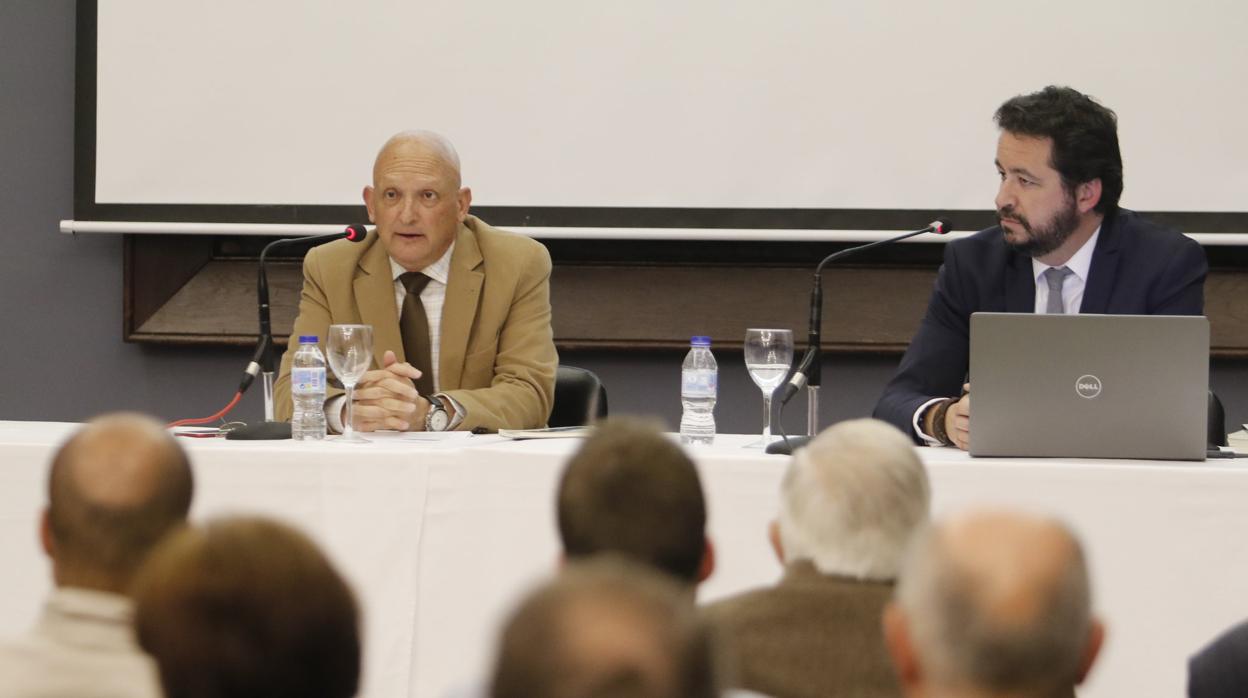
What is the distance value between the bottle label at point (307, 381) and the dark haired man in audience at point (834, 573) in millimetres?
1335

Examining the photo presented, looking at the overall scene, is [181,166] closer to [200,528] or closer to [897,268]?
[897,268]

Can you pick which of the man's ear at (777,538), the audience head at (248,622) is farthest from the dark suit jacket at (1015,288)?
the audience head at (248,622)

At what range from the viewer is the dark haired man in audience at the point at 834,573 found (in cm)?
125

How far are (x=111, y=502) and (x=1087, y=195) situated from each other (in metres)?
2.34

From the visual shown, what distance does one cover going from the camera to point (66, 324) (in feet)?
14.2

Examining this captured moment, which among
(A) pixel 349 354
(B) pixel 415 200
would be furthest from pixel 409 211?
(A) pixel 349 354

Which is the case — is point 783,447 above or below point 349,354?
below

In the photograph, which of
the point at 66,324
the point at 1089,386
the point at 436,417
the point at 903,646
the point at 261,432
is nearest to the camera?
the point at 903,646

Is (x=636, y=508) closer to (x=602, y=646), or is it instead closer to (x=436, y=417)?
(x=602, y=646)

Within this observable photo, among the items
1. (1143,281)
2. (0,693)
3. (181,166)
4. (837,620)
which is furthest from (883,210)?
(0,693)

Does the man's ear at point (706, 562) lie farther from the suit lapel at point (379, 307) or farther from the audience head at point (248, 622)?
the suit lapel at point (379, 307)

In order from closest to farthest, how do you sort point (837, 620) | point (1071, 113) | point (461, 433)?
1. point (837, 620)
2. point (461, 433)
3. point (1071, 113)

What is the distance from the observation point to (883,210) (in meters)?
3.95

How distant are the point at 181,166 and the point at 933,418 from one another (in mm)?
2583
